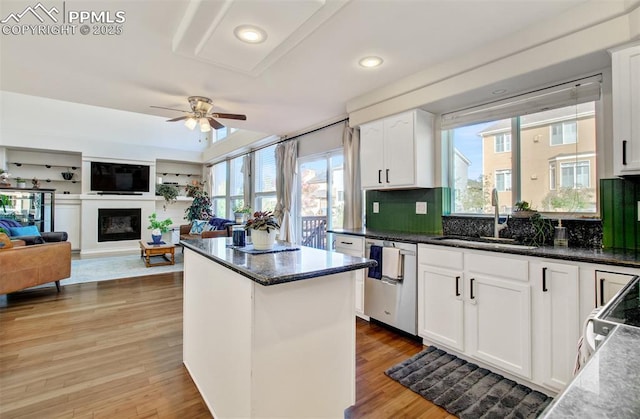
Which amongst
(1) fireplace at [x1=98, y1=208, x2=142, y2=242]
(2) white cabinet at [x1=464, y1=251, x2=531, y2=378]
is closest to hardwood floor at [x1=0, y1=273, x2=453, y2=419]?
(2) white cabinet at [x1=464, y1=251, x2=531, y2=378]

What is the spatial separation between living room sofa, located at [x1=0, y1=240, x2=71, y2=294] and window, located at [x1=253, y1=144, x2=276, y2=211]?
11.1 ft

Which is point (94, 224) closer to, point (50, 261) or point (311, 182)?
point (50, 261)

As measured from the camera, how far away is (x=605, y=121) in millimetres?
2166

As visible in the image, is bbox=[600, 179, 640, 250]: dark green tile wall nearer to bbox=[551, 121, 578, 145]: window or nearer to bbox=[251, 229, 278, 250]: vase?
bbox=[551, 121, 578, 145]: window

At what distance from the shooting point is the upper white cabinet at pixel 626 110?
1.78m

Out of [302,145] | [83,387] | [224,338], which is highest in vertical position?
[302,145]

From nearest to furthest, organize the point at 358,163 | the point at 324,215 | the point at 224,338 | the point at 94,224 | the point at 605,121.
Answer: the point at 224,338, the point at 605,121, the point at 358,163, the point at 324,215, the point at 94,224

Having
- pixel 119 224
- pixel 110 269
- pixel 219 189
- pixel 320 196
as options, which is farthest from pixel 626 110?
pixel 119 224

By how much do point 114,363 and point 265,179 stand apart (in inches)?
179

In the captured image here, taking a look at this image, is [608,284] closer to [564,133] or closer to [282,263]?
[564,133]

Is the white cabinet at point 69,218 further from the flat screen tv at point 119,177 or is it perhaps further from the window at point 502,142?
the window at point 502,142

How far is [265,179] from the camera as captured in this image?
652 centimetres

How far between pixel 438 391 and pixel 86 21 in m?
3.61

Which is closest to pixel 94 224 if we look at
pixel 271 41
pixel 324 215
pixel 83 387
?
pixel 324 215
